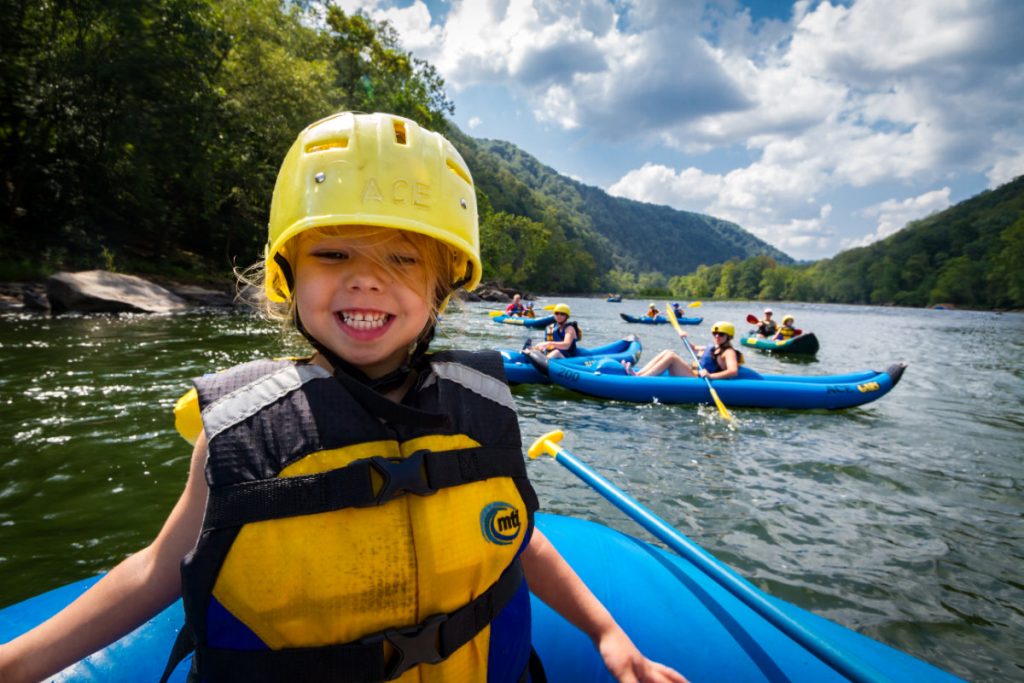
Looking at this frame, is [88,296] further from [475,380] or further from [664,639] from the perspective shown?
[664,639]

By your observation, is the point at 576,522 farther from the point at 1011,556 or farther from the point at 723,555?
the point at 1011,556

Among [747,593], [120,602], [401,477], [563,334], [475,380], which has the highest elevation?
[475,380]

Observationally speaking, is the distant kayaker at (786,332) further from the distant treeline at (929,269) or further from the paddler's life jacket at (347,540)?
the distant treeline at (929,269)

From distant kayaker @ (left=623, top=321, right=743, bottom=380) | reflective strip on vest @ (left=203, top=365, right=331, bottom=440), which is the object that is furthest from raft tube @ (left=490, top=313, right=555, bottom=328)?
reflective strip on vest @ (left=203, top=365, right=331, bottom=440)

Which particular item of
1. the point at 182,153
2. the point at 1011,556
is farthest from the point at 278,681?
the point at 182,153

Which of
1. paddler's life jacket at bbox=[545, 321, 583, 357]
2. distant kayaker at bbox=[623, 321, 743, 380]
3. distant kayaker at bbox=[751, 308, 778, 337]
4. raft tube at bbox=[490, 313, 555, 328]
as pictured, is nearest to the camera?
distant kayaker at bbox=[623, 321, 743, 380]

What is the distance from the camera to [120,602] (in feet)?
3.36

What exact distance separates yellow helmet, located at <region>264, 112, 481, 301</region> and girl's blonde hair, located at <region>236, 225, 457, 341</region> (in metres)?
0.05

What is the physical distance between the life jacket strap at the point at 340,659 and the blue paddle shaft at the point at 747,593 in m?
1.15

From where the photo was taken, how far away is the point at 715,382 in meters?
7.77

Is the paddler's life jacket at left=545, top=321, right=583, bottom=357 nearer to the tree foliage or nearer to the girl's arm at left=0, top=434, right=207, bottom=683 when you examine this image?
the girl's arm at left=0, top=434, right=207, bottom=683

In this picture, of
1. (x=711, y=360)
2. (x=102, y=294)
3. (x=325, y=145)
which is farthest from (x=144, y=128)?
(x=325, y=145)

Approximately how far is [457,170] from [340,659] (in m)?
1.18

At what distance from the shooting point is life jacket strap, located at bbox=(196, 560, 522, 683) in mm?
958
